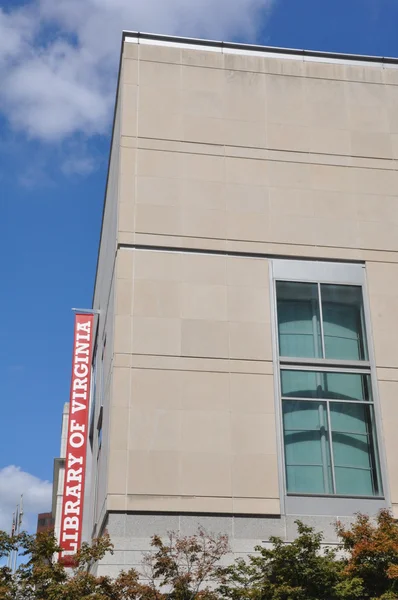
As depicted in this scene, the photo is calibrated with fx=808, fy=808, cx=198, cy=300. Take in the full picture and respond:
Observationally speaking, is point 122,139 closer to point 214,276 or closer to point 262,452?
point 214,276

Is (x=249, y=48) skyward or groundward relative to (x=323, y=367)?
skyward

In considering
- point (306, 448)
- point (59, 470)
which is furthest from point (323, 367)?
point (59, 470)

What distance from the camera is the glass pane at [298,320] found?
23.7 metres

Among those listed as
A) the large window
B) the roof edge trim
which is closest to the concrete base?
the large window

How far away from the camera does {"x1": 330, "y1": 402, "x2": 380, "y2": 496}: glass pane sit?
22.1m

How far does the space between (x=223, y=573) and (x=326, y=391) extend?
6.63 metres

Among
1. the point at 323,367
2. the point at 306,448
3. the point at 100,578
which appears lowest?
the point at 100,578

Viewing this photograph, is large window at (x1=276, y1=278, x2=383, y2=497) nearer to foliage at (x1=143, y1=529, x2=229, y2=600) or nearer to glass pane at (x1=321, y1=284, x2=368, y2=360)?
glass pane at (x1=321, y1=284, x2=368, y2=360)

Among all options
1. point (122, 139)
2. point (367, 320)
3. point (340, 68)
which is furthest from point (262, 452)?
point (340, 68)

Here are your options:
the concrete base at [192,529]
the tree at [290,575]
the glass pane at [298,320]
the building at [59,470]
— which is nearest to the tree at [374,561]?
the tree at [290,575]

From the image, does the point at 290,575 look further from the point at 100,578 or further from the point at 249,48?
the point at 249,48

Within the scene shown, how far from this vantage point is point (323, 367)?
23.3 metres

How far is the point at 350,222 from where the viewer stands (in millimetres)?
25422

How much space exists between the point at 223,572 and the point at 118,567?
2.90 meters
